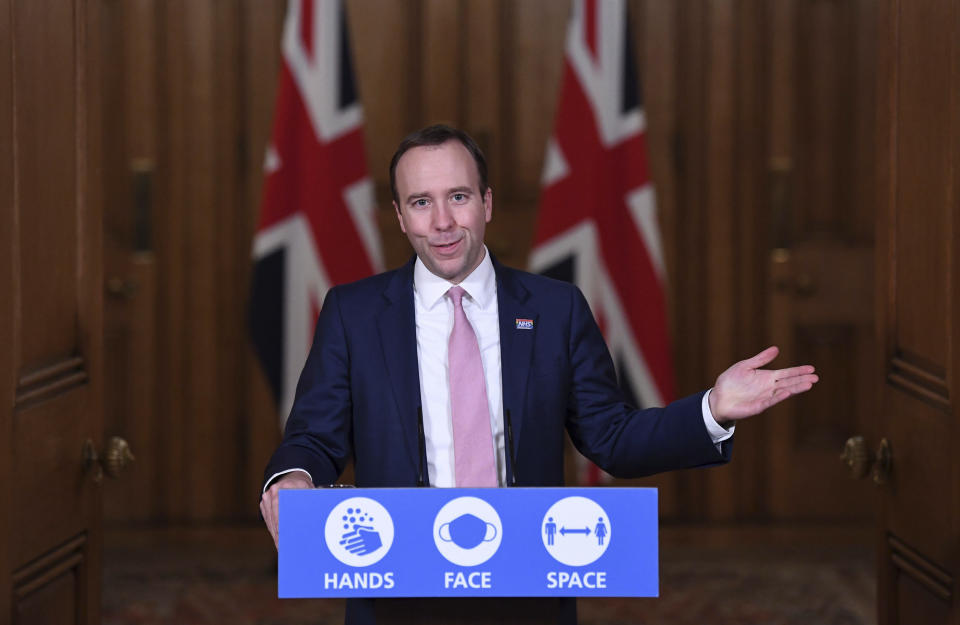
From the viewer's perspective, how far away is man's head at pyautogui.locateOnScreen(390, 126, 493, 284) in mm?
2004

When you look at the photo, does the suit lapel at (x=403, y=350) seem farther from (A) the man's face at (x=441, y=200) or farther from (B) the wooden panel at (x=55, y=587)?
(B) the wooden panel at (x=55, y=587)

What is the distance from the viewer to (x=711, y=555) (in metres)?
4.82

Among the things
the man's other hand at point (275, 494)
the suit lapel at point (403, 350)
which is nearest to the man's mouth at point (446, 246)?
the suit lapel at point (403, 350)

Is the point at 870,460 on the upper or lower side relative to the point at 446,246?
lower

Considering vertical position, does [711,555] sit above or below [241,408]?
below

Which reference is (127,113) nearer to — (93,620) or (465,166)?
(93,620)

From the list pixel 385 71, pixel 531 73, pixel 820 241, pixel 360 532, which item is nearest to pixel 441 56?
pixel 385 71

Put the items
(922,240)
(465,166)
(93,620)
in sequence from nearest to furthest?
(465,166) → (922,240) → (93,620)

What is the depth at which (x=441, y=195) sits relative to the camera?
6.56 feet

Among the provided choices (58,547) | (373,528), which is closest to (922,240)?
(373,528)

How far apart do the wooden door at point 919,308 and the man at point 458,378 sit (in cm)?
42

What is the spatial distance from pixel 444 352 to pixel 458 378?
86 millimetres

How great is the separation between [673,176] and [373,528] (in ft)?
11.4

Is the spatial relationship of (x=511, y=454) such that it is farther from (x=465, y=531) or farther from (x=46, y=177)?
(x=46, y=177)
